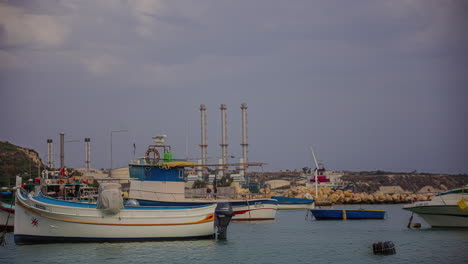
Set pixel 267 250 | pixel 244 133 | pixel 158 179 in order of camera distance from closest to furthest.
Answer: pixel 267 250, pixel 158 179, pixel 244 133

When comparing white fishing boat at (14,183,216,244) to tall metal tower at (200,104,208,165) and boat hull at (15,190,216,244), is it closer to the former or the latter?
boat hull at (15,190,216,244)

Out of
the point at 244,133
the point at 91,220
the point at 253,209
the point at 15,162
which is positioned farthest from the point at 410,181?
the point at 91,220

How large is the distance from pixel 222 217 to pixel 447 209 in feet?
52.3

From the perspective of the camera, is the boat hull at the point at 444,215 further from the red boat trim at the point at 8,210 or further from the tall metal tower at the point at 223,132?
the tall metal tower at the point at 223,132

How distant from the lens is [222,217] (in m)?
34.6

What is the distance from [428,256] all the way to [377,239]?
8514mm

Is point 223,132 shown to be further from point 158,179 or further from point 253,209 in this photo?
point 158,179

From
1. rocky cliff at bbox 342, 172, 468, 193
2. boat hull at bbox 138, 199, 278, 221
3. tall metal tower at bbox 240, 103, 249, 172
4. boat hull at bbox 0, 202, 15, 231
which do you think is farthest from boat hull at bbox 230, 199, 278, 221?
rocky cliff at bbox 342, 172, 468, 193

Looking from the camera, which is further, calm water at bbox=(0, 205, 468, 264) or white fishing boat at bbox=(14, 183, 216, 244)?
white fishing boat at bbox=(14, 183, 216, 244)

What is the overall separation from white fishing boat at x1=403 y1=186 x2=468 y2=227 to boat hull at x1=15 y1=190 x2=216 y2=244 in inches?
719

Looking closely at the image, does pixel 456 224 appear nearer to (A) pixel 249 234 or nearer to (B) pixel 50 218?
(A) pixel 249 234

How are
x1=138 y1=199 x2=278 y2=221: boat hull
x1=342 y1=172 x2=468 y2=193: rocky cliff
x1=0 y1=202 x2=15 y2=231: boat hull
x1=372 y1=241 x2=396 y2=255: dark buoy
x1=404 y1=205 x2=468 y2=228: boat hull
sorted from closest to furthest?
x1=372 y1=241 x2=396 y2=255: dark buoy, x1=0 y1=202 x2=15 y2=231: boat hull, x1=404 y1=205 x2=468 y2=228: boat hull, x1=138 y1=199 x2=278 y2=221: boat hull, x1=342 y1=172 x2=468 y2=193: rocky cliff

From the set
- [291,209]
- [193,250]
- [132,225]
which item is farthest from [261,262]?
[291,209]

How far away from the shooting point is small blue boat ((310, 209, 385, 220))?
54.8m
